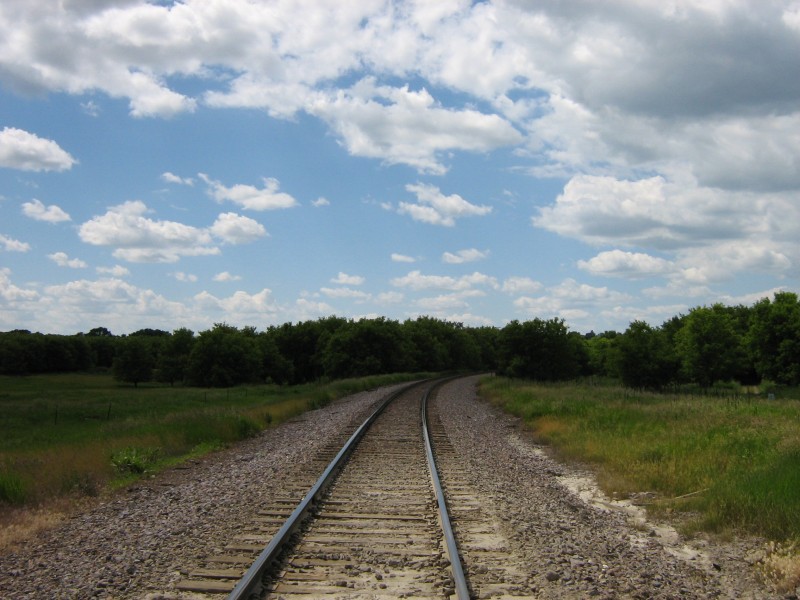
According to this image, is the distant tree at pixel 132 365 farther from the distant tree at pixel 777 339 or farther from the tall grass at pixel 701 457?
the tall grass at pixel 701 457

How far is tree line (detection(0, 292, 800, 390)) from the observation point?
2418 inches

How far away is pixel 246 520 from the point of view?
8039 mm

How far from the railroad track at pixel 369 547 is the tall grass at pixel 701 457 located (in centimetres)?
277

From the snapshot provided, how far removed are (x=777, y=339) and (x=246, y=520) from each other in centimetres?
7142

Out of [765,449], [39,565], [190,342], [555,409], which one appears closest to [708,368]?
[555,409]

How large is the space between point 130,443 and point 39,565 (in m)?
9.39

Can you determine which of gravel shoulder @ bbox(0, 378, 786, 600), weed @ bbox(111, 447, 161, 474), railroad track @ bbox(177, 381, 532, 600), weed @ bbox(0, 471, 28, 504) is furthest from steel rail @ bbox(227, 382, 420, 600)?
weed @ bbox(0, 471, 28, 504)

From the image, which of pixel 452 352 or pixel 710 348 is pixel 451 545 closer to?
pixel 710 348

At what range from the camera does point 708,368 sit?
67.8m

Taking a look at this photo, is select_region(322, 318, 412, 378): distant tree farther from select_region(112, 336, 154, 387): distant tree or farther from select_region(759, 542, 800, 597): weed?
select_region(759, 542, 800, 597): weed

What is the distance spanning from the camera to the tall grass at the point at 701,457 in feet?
25.6

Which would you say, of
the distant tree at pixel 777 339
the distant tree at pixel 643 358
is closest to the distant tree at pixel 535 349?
the distant tree at pixel 643 358

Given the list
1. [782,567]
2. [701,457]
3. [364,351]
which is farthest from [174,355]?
[782,567]

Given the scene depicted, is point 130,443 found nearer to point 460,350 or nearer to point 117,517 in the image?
point 117,517
